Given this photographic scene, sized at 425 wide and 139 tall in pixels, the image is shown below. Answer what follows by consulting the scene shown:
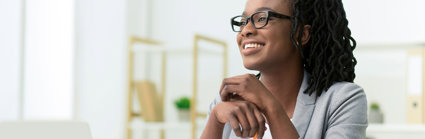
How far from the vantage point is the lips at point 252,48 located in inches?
44.2

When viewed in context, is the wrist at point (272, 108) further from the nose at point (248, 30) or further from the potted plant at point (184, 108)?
the potted plant at point (184, 108)

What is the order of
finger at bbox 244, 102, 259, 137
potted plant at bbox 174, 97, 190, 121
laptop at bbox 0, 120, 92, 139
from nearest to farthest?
1. laptop at bbox 0, 120, 92, 139
2. finger at bbox 244, 102, 259, 137
3. potted plant at bbox 174, 97, 190, 121

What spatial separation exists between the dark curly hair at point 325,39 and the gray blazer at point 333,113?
0.02 metres

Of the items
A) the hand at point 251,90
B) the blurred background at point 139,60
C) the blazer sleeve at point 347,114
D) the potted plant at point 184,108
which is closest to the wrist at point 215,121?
the hand at point 251,90

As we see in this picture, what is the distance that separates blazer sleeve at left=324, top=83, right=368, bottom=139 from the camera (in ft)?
3.48

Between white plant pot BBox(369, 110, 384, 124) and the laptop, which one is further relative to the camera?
white plant pot BBox(369, 110, 384, 124)

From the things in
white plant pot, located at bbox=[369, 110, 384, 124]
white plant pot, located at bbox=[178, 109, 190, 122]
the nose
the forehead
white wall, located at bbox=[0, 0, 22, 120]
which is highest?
the forehead

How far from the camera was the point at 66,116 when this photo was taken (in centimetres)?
365

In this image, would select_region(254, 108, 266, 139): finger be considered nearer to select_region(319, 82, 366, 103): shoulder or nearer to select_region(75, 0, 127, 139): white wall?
select_region(319, 82, 366, 103): shoulder

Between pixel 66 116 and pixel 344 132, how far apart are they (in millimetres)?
2887

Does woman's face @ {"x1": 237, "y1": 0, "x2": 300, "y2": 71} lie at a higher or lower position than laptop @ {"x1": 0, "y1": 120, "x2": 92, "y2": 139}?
higher

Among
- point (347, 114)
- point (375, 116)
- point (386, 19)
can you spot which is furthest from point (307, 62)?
point (386, 19)

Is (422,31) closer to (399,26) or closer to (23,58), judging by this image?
(399,26)

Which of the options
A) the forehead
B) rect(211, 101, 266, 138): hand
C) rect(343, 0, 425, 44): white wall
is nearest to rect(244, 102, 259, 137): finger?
rect(211, 101, 266, 138): hand
